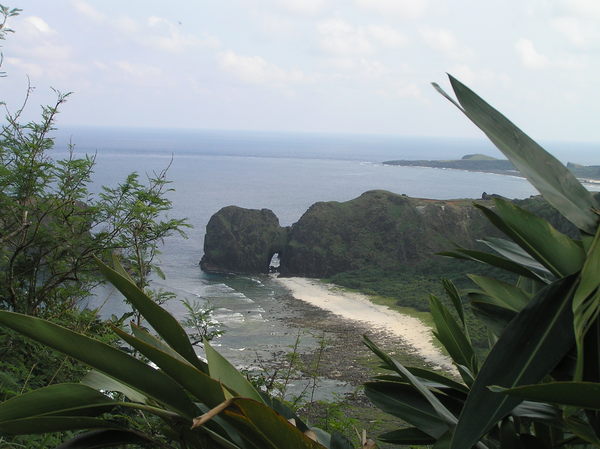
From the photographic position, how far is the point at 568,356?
724 mm

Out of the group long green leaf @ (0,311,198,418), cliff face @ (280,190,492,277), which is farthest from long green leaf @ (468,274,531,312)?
cliff face @ (280,190,492,277)

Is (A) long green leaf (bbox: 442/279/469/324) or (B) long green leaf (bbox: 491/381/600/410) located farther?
(A) long green leaf (bbox: 442/279/469/324)

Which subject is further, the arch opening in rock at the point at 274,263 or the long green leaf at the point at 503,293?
the arch opening in rock at the point at 274,263

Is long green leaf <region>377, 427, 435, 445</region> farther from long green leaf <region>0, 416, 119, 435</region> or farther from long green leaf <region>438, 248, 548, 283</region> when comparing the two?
long green leaf <region>0, 416, 119, 435</region>

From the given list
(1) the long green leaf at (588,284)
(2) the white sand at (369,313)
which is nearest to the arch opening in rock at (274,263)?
(2) the white sand at (369,313)

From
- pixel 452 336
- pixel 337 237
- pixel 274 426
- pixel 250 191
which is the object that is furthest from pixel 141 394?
pixel 250 191

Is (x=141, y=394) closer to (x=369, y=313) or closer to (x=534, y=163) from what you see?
(x=534, y=163)

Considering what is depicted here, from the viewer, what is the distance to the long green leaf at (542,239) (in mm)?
661

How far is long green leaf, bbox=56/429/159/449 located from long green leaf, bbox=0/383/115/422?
0.05 m

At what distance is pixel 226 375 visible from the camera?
0.69 m

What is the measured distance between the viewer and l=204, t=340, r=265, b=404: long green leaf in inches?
Answer: 26.6

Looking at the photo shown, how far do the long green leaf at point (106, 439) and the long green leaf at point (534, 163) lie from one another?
52 cm

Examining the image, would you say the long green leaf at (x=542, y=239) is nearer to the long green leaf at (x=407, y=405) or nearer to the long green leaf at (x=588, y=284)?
the long green leaf at (x=588, y=284)

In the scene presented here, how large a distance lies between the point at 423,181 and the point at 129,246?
77.7m
